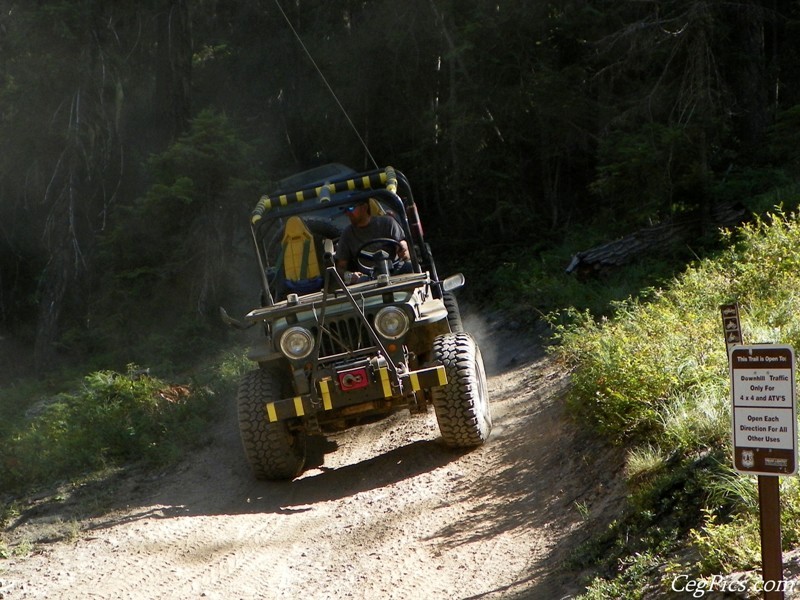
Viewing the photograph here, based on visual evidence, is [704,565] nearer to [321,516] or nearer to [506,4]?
[321,516]

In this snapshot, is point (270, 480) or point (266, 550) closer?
point (266, 550)

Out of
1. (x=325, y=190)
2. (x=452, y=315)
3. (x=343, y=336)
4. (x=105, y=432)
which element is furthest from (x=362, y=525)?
(x=105, y=432)

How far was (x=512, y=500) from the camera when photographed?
643 cm

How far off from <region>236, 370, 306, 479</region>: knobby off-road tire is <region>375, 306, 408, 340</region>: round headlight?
1.13 metres

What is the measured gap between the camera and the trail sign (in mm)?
3232

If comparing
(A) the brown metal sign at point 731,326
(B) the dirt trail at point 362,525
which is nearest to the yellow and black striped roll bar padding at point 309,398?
(B) the dirt trail at point 362,525

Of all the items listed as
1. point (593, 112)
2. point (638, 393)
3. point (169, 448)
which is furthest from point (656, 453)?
point (593, 112)

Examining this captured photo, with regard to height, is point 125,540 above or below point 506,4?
below

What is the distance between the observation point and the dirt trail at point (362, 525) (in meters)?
5.53

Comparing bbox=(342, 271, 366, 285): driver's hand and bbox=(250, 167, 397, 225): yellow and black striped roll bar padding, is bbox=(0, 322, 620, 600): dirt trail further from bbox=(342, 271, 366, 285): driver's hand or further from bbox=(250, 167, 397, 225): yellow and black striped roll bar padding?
bbox=(250, 167, 397, 225): yellow and black striped roll bar padding

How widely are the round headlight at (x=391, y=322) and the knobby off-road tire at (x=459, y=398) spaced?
1.36 ft

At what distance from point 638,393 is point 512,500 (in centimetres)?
121

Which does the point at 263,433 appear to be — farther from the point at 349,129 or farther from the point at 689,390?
the point at 349,129

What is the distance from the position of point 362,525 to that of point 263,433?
1354mm
